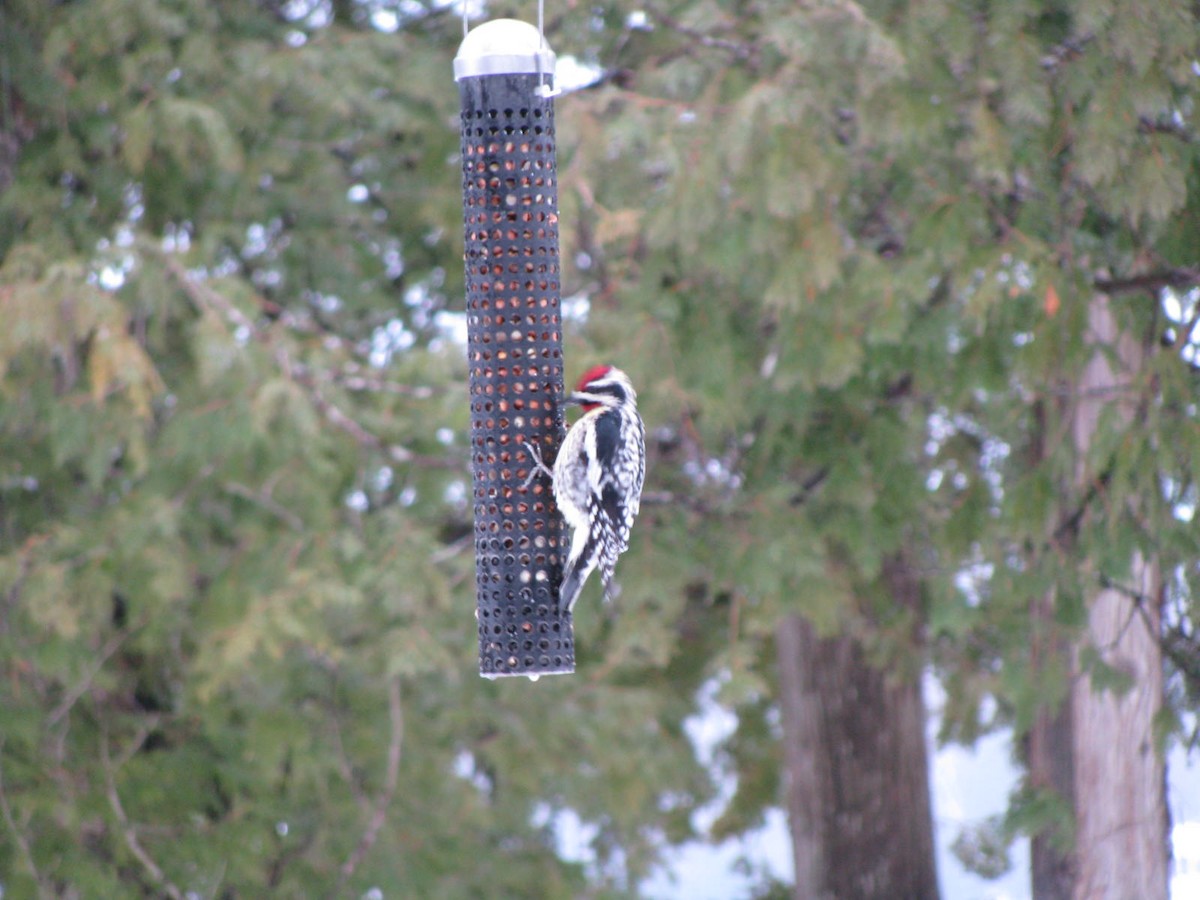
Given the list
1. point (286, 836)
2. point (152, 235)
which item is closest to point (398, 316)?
point (152, 235)

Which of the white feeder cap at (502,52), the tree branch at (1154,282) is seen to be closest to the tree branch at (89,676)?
the white feeder cap at (502,52)

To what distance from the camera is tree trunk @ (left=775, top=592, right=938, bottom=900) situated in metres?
9.26

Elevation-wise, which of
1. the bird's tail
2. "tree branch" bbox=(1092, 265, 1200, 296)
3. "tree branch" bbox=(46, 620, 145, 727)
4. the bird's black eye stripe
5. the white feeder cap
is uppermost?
"tree branch" bbox=(1092, 265, 1200, 296)

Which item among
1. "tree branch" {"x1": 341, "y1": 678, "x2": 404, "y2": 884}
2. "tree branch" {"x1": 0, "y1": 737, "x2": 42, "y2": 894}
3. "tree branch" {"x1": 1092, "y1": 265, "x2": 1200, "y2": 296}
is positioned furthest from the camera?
"tree branch" {"x1": 341, "y1": 678, "x2": 404, "y2": 884}

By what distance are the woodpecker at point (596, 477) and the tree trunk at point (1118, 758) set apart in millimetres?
2982

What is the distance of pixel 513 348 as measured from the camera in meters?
4.30

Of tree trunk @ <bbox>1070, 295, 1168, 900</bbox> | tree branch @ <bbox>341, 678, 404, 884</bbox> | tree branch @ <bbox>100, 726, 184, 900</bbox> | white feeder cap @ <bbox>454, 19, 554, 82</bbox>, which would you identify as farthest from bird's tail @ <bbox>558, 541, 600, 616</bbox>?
tree branch @ <bbox>100, 726, 184, 900</bbox>

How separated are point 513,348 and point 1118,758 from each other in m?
4.09

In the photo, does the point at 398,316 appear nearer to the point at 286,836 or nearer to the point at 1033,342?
the point at 286,836

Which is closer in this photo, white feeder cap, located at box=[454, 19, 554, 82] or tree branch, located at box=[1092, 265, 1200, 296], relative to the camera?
white feeder cap, located at box=[454, 19, 554, 82]

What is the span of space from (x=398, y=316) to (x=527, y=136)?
4.33 metres

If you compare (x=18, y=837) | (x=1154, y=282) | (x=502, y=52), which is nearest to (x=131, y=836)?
(x=18, y=837)

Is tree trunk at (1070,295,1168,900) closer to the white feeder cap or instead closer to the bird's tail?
the bird's tail

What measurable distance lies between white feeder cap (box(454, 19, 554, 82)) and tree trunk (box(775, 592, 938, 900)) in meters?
5.62
